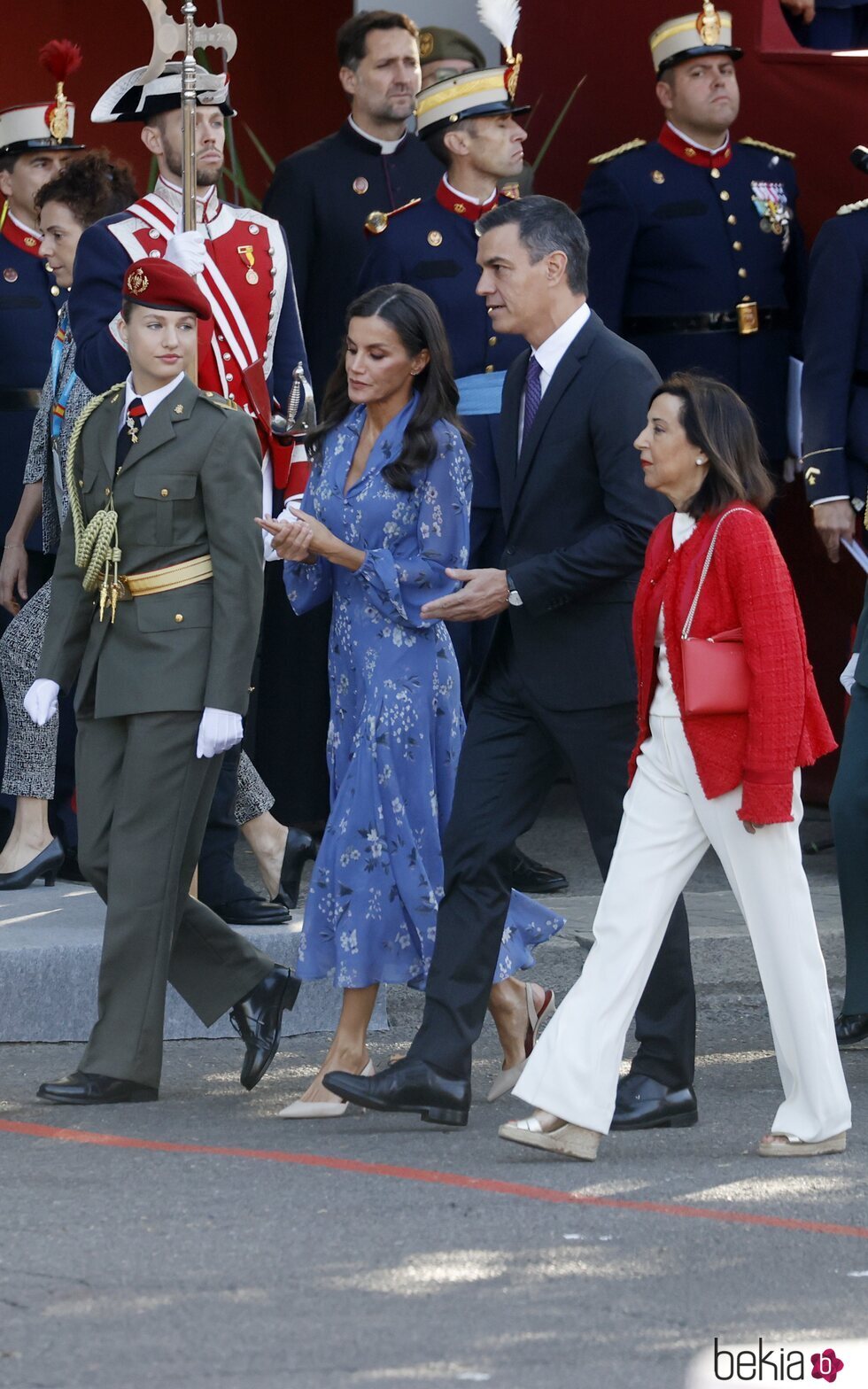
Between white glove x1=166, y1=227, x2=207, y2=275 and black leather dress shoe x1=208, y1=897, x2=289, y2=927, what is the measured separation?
1.61 m

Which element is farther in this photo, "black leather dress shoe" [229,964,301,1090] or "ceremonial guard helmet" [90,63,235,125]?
"ceremonial guard helmet" [90,63,235,125]

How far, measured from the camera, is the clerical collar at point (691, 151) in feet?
26.2

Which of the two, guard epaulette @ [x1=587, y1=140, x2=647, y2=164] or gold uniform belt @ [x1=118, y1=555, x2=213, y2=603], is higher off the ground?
guard epaulette @ [x1=587, y1=140, x2=647, y2=164]

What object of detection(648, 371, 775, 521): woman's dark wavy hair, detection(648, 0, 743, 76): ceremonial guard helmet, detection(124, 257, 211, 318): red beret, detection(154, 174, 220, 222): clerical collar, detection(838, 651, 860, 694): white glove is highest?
detection(648, 0, 743, 76): ceremonial guard helmet

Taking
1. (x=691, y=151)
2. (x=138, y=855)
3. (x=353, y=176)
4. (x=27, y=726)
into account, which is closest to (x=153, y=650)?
(x=138, y=855)

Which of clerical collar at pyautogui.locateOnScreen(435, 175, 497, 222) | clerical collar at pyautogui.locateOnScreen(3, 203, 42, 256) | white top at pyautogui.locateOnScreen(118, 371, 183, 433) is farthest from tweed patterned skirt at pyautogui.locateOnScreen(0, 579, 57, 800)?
clerical collar at pyautogui.locateOnScreen(435, 175, 497, 222)

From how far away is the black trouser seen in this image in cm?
542

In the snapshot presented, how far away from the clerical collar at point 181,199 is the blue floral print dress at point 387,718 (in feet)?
3.69

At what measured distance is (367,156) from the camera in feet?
25.3

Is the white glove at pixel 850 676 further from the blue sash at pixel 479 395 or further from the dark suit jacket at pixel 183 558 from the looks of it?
the dark suit jacket at pixel 183 558

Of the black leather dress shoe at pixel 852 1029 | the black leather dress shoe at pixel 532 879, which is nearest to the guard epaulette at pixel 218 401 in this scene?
the black leather dress shoe at pixel 852 1029

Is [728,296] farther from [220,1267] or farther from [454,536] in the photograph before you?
[220,1267]

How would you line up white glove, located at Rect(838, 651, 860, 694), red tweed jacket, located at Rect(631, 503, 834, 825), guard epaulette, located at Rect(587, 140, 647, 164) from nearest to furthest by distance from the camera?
red tweed jacket, located at Rect(631, 503, 834, 825)
white glove, located at Rect(838, 651, 860, 694)
guard epaulette, located at Rect(587, 140, 647, 164)

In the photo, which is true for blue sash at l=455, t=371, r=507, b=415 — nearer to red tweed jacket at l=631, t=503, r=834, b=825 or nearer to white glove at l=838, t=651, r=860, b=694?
white glove at l=838, t=651, r=860, b=694
